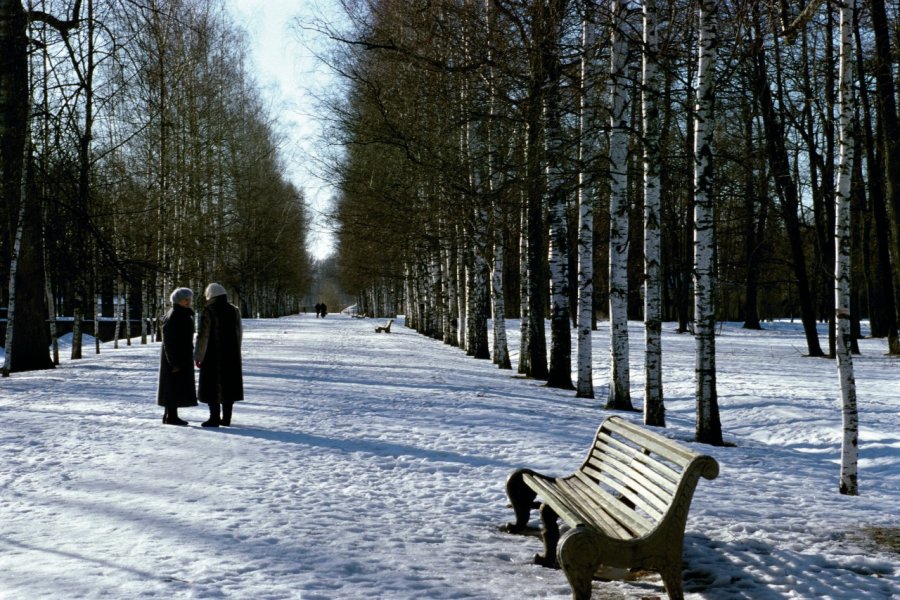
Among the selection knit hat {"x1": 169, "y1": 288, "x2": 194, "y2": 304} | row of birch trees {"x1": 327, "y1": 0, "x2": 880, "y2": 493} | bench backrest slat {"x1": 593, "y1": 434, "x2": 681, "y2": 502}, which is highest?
row of birch trees {"x1": 327, "y1": 0, "x2": 880, "y2": 493}

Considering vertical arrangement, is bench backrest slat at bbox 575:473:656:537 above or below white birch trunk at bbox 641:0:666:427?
below

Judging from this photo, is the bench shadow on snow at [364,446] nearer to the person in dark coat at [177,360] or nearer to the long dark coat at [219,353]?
the long dark coat at [219,353]

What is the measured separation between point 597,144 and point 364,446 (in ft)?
39.5

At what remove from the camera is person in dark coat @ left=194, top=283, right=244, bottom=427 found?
32.8 feet

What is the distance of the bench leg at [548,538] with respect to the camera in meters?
5.05

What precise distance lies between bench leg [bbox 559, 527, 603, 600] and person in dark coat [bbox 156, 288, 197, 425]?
22.6ft

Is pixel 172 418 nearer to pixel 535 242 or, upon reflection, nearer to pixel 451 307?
pixel 535 242

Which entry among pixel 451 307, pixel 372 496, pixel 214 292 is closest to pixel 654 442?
pixel 372 496

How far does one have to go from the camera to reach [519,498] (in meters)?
5.78

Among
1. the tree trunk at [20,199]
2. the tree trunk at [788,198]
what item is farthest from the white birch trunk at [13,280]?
the tree trunk at [788,198]

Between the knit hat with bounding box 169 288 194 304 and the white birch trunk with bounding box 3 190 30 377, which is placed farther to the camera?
the white birch trunk with bounding box 3 190 30 377

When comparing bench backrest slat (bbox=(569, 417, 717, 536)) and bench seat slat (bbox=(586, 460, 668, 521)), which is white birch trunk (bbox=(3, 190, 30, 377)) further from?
bench seat slat (bbox=(586, 460, 668, 521))

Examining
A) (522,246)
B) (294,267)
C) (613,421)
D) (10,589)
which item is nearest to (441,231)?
(522,246)

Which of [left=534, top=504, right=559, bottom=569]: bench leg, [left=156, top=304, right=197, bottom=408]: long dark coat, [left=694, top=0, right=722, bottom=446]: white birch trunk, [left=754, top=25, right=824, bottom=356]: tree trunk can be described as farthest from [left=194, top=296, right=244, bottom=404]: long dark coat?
[left=754, top=25, right=824, bottom=356]: tree trunk
